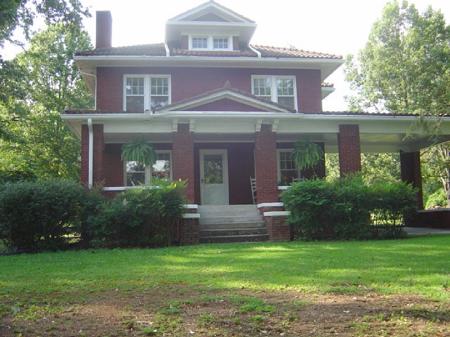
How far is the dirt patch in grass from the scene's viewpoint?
421cm

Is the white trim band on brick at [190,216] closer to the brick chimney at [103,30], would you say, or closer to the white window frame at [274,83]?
the white window frame at [274,83]

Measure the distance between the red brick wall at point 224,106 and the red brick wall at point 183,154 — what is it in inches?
31.2

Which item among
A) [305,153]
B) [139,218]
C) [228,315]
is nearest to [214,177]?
[305,153]

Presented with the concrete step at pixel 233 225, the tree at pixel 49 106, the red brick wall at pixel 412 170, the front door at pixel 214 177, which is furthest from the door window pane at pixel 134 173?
the tree at pixel 49 106

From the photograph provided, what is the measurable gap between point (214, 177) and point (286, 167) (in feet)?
9.58

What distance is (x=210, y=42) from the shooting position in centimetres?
1956

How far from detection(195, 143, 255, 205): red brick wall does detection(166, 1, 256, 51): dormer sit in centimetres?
411

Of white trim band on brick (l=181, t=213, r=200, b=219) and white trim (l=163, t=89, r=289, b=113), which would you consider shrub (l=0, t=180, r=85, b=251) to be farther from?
white trim (l=163, t=89, r=289, b=113)

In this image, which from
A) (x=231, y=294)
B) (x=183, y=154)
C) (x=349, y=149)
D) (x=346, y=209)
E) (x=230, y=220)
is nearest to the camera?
(x=231, y=294)

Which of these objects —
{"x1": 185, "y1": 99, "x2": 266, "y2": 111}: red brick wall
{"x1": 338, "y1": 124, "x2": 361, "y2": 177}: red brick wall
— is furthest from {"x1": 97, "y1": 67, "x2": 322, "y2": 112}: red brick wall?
{"x1": 185, "y1": 99, "x2": 266, "y2": 111}: red brick wall

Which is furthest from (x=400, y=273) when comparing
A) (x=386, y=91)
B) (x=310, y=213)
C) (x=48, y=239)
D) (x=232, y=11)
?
(x=386, y=91)

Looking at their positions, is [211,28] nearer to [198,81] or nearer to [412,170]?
[198,81]

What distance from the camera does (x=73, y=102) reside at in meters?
34.0

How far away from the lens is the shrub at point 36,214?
12156 mm
